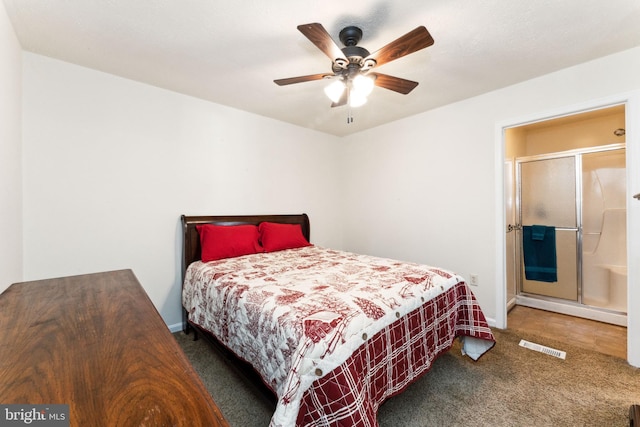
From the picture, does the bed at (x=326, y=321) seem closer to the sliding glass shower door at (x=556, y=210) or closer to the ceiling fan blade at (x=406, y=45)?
the ceiling fan blade at (x=406, y=45)

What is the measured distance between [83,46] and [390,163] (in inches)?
122

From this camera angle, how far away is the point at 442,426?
4.89ft

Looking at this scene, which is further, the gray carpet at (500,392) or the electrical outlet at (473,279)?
the electrical outlet at (473,279)

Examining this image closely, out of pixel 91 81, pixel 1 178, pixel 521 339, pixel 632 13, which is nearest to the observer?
pixel 1 178

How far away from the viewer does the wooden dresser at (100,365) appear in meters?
0.55

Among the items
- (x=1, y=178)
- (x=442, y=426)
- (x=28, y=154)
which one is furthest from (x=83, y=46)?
(x=442, y=426)

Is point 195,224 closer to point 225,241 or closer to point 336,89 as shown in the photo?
point 225,241

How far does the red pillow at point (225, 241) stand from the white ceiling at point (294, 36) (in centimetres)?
135

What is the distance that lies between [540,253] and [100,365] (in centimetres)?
430

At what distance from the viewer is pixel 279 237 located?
3070 millimetres

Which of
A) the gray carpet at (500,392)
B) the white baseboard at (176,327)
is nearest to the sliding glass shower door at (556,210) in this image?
the gray carpet at (500,392)

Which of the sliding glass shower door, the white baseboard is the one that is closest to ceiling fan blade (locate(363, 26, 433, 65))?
the white baseboard

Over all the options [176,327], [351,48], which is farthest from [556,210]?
[176,327]

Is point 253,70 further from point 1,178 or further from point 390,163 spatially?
point 390,163
